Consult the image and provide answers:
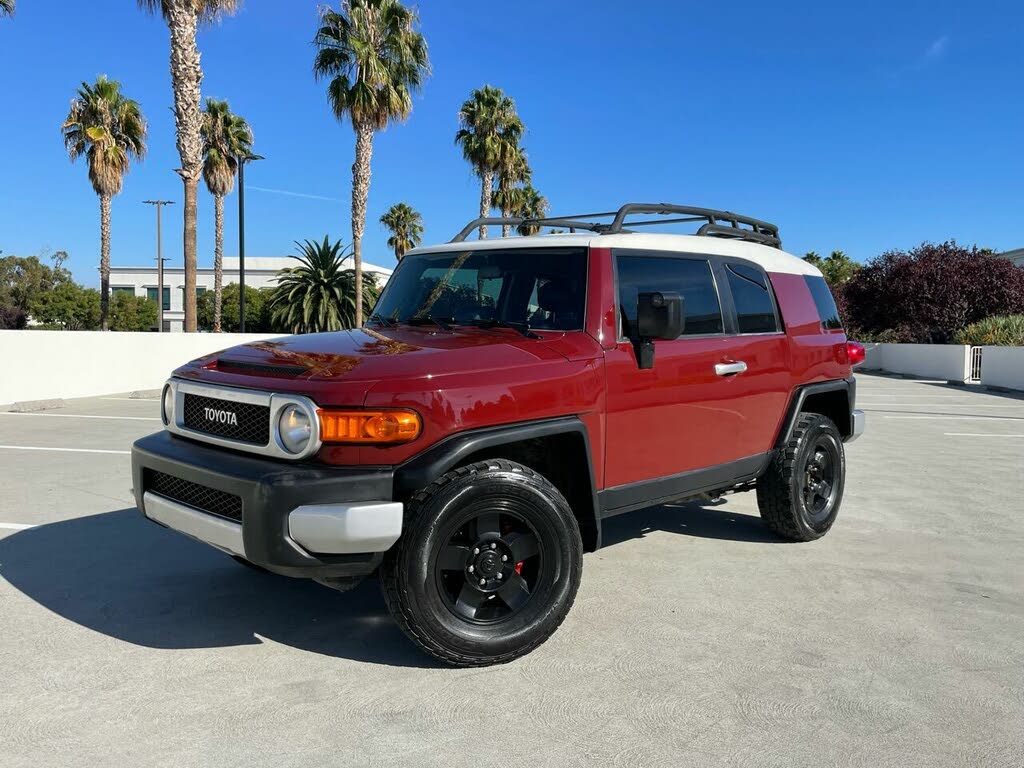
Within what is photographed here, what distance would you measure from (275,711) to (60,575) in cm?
Answer: 228

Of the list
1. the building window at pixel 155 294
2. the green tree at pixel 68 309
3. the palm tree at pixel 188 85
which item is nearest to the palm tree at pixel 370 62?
the palm tree at pixel 188 85

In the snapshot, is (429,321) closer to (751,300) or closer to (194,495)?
(194,495)

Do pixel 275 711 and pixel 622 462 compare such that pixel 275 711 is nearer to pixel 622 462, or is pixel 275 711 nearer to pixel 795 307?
pixel 622 462

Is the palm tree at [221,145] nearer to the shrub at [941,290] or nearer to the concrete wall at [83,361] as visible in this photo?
the concrete wall at [83,361]

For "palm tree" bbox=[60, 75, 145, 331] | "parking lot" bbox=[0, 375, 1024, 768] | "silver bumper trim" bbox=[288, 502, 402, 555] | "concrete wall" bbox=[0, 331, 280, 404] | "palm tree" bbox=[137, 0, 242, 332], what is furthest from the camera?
"palm tree" bbox=[60, 75, 145, 331]

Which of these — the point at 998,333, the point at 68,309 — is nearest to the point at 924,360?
the point at 998,333

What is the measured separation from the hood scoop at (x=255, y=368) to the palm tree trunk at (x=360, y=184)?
2397 cm

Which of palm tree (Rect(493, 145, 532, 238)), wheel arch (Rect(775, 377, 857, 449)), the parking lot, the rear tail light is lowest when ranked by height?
the parking lot

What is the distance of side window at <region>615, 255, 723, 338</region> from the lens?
422 cm

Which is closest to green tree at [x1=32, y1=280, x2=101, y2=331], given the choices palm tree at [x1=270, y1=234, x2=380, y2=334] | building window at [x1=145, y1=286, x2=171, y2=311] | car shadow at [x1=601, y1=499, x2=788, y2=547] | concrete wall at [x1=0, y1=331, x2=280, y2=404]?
building window at [x1=145, y1=286, x2=171, y2=311]

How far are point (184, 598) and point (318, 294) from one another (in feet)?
107

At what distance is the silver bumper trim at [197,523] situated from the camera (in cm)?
328

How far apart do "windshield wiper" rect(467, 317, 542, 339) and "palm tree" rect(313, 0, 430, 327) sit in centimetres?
2230

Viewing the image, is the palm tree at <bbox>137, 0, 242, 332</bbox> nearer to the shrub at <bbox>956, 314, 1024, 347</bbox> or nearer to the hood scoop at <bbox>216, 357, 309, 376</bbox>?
the hood scoop at <bbox>216, 357, 309, 376</bbox>
